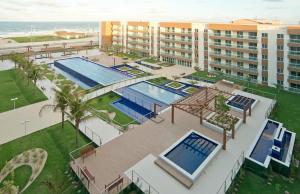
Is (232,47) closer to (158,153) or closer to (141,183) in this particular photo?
(158,153)

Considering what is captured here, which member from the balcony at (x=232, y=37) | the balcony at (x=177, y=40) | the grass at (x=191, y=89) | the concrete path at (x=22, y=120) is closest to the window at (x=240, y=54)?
the balcony at (x=232, y=37)

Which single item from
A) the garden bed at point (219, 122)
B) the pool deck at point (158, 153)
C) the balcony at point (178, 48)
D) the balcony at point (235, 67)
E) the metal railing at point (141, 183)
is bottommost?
the metal railing at point (141, 183)

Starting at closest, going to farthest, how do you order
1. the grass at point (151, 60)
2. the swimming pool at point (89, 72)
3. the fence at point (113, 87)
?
the fence at point (113, 87), the swimming pool at point (89, 72), the grass at point (151, 60)

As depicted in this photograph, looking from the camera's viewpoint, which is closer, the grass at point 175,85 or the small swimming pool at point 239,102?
the small swimming pool at point 239,102

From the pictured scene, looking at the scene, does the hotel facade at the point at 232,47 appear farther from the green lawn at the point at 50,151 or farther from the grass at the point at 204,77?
the green lawn at the point at 50,151

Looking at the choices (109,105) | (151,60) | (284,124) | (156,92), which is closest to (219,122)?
(284,124)

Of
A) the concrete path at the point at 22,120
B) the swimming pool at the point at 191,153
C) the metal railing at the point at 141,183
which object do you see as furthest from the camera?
the concrete path at the point at 22,120

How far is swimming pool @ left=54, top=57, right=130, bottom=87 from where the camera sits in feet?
148

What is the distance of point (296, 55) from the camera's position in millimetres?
38062

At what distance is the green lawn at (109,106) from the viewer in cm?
2811

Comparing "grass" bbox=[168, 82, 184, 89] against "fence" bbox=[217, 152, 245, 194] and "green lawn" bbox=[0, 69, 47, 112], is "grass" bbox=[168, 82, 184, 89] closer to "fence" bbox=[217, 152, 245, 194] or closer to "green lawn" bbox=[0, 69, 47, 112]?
"green lawn" bbox=[0, 69, 47, 112]

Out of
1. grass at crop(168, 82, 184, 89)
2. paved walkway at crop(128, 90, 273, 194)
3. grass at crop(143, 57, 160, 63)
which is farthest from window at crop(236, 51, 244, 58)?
paved walkway at crop(128, 90, 273, 194)

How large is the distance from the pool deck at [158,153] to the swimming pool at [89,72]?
21.1 metres

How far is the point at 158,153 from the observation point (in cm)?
1983
